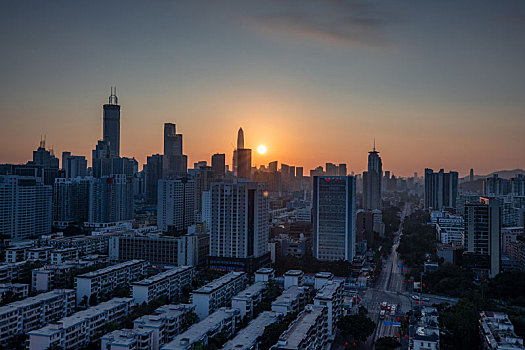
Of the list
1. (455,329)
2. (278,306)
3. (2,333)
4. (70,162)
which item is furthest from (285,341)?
(70,162)

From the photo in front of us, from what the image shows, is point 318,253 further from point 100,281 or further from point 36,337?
point 36,337

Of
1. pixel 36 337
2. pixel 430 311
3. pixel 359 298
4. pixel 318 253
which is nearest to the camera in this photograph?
pixel 36 337

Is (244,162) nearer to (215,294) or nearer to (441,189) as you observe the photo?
(441,189)

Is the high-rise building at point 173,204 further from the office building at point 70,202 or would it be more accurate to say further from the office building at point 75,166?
the office building at point 75,166

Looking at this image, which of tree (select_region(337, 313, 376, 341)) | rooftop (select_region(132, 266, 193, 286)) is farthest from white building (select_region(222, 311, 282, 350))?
rooftop (select_region(132, 266, 193, 286))

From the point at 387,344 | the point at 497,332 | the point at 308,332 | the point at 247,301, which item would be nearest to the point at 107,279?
the point at 247,301
